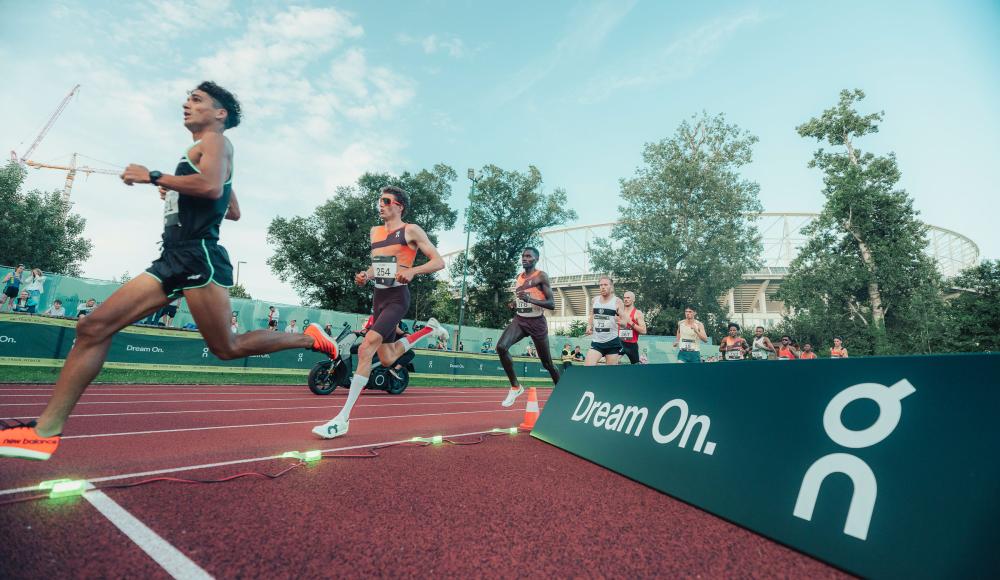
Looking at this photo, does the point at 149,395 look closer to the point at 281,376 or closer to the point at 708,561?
the point at 281,376

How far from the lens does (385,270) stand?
442cm

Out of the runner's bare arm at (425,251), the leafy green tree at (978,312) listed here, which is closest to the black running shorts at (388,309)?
the runner's bare arm at (425,251)

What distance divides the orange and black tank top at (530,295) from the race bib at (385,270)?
86.5 inches

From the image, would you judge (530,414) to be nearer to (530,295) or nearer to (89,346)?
(530,295)

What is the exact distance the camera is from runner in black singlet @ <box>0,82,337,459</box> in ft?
7.97

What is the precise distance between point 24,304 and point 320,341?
55.0 feet

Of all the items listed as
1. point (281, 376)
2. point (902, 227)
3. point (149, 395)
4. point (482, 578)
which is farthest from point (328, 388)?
point (902, 227)

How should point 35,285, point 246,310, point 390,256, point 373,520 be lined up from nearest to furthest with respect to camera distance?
point 373,520 → point 390,256 → point 35,285 → point 246,310

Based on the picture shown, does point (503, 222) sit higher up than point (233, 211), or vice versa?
point (503, 222)

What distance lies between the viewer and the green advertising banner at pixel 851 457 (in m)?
1.49

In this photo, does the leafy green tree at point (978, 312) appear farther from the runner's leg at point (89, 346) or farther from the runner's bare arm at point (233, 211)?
the runner's leg at point (89, 346)

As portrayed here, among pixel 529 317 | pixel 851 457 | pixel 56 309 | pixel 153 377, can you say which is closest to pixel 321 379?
pixel 153 377

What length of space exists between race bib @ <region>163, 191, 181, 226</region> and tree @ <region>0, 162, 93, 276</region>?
42189 millimetres

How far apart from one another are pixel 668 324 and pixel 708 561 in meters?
32.7
